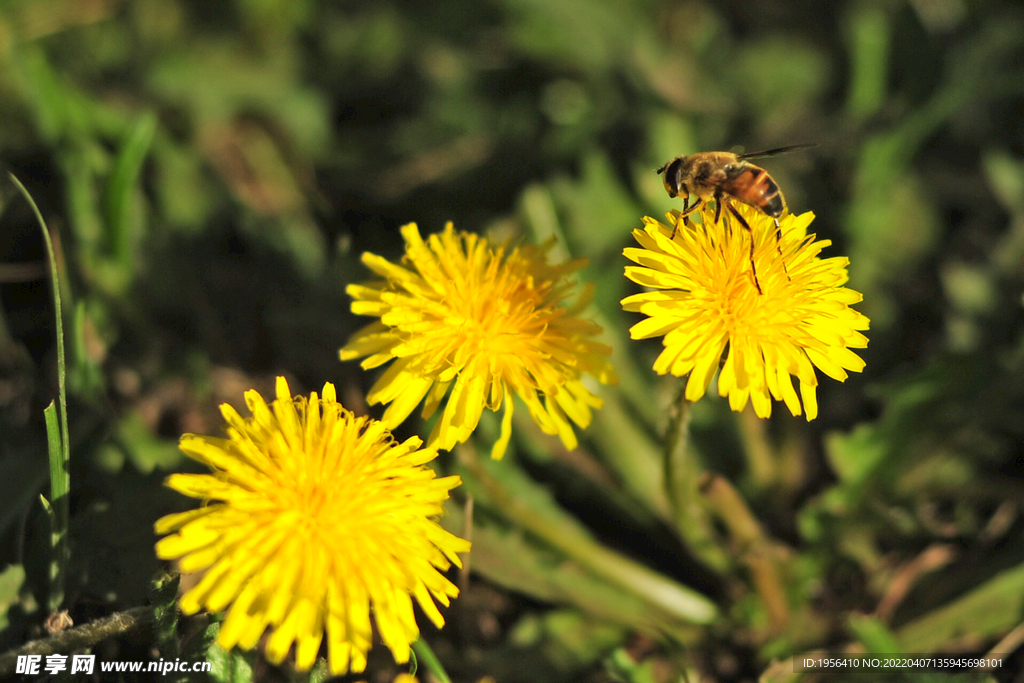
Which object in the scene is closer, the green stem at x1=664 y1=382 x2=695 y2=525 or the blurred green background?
the green stem at x1=664 y1=382 x2=695 y2=525

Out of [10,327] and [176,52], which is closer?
[10,327]

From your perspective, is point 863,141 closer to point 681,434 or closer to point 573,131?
point 573,131

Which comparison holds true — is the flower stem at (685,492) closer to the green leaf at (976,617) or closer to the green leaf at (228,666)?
the green leaf at (976,617)

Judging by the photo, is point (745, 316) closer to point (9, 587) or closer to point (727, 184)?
point (727, 184)

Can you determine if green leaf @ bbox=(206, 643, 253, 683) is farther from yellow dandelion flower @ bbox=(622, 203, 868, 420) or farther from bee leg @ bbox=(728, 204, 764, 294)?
bee leg @ bbox=(728, 204, 764, 294)

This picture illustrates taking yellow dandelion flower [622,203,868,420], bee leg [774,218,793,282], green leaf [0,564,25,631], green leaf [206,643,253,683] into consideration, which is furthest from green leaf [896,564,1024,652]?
green leaf [0,564,25,631]

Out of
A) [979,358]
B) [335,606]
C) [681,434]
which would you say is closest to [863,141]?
[979,358]
